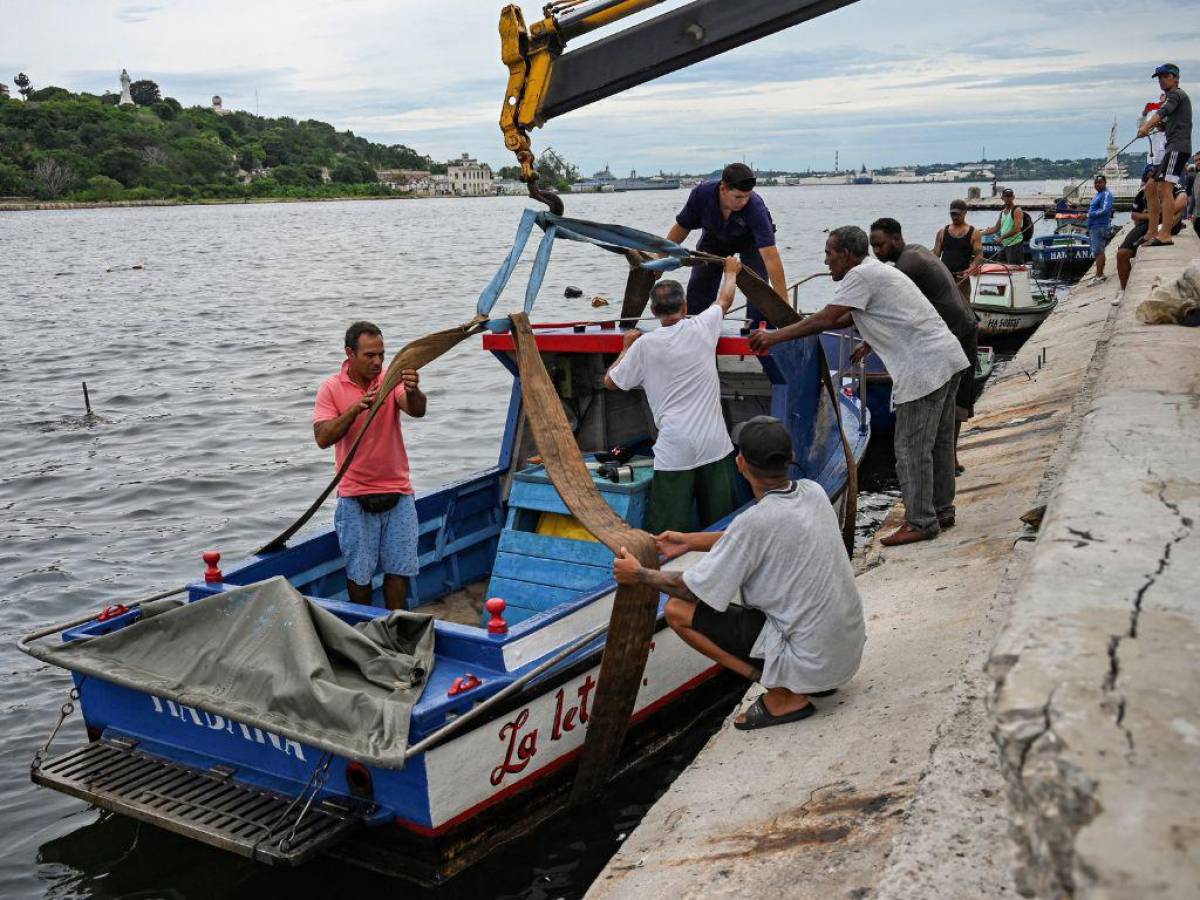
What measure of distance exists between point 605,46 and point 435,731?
4366mm

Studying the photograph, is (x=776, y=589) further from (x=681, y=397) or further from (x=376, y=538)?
(x=376, y=538)

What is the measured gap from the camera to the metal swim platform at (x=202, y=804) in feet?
16.8

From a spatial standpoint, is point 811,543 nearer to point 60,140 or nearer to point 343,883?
point 343,883

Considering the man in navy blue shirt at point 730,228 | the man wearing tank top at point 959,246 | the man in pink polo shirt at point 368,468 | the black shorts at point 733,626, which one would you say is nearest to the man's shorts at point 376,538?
the man in pink polo shirt at point 368,468

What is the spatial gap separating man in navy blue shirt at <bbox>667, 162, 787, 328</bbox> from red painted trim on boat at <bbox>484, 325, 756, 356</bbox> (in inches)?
23.3

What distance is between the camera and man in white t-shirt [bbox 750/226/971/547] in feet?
22.3

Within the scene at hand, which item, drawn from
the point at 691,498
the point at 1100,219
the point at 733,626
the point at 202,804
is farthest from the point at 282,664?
the point at 1100,219

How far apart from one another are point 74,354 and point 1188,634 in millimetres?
27404

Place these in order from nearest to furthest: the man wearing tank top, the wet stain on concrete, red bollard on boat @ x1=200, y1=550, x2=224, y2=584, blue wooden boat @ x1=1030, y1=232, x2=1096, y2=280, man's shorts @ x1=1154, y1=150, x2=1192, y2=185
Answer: the wet stain on concrete
red bollard on boat @ x1=200, y1=550, x2=224, y2=584
man's shorts @ x1=1154, y1=150, x2=1192, y2=185
the man wearing tank top
blue wooden boat @ x1=1030, y1=232, x2=1096, y2=280

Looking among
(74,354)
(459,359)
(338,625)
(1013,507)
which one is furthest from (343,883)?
(74,354)

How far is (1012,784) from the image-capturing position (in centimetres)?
237

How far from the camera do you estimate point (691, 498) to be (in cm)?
727

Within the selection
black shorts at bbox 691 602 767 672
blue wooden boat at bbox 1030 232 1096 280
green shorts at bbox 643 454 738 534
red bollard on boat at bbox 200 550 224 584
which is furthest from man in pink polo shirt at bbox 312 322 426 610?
blue wooden boat at bbox 1030 232 1096 280

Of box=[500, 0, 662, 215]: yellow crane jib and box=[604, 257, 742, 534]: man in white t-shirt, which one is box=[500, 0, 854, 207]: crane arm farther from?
box=[604, 257, 742, 534]: man in white t-shirt
